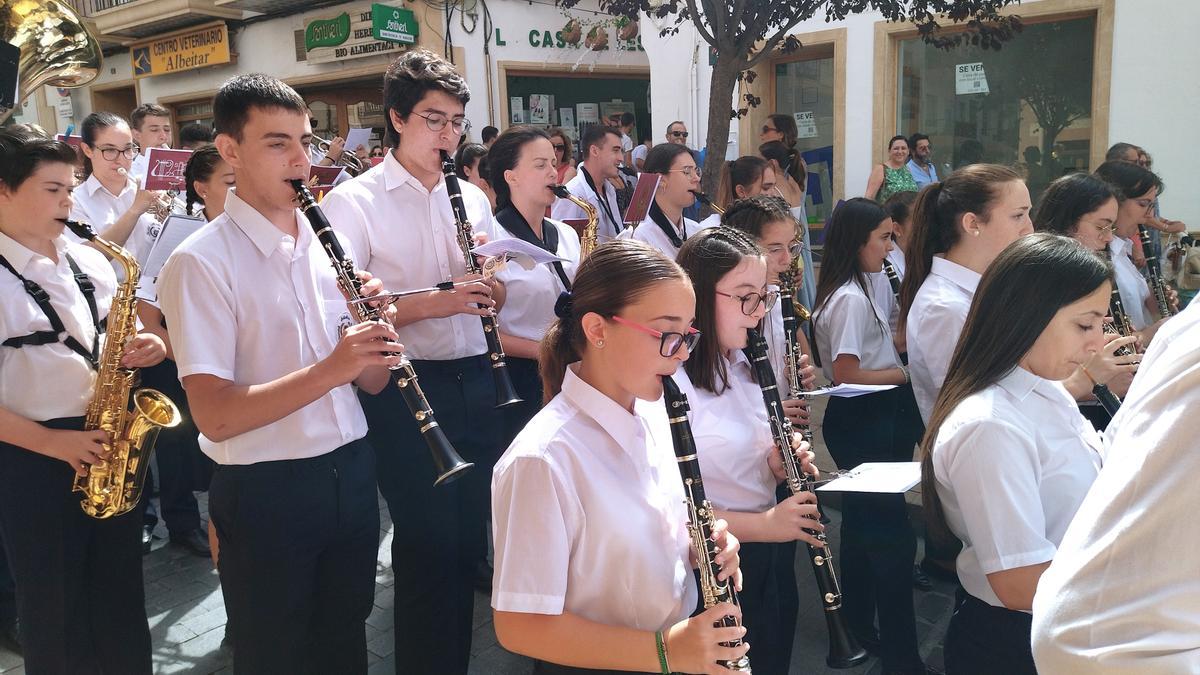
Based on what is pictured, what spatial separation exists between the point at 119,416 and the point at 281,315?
3.55 feet

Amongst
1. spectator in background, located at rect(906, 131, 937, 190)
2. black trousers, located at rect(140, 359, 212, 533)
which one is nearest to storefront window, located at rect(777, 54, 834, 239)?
spectator in background, located at rect(906, 131, 937, 190)

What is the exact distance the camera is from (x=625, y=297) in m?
1.89

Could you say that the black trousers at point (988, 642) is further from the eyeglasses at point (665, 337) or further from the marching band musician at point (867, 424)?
the eyeglasses at point (665, 337)

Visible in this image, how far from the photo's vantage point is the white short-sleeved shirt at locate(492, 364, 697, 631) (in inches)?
65.2

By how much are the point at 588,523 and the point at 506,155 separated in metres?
2.81

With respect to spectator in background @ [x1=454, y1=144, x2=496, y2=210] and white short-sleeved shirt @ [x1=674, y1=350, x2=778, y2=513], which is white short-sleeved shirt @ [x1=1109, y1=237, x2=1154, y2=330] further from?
spectator in background @ [x1=454, y1=144, x2=496, y2=210]

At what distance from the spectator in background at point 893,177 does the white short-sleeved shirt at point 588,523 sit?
776 cm

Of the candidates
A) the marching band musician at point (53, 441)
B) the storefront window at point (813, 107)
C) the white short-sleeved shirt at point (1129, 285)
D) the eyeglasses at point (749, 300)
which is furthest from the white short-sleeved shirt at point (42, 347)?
the storefront window at point (813, 107)

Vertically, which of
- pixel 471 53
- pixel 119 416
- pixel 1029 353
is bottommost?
pixel 119 416

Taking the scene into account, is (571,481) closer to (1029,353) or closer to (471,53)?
(1029,353)

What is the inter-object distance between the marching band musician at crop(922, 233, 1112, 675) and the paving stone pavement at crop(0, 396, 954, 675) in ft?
4.40

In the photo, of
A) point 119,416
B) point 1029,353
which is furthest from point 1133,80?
point 119,416

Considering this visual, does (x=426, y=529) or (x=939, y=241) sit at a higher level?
(x=939, y=241)

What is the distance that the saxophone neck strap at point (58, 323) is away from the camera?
115 inches
